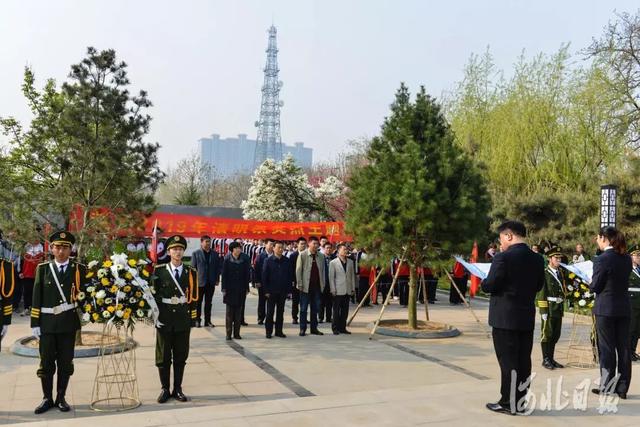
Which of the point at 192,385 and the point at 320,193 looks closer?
the point at 192,385

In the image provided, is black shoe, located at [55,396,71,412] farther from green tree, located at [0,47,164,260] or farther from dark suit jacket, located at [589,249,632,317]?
dark suit jacket, located at [589,249,632,317]

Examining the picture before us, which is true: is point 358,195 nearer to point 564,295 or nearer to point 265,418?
point 564,295

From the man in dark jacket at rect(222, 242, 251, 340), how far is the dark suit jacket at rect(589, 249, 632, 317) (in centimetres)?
564

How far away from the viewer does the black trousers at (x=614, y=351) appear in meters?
6.34

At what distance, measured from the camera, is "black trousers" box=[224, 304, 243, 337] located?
9898mm

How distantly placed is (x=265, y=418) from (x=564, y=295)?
488 centimetres

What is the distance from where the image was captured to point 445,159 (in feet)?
33.0

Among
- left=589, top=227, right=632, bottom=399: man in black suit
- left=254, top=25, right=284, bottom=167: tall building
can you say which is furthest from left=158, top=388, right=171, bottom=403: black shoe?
left=254, top=25, right=284, bottom=167: tall building

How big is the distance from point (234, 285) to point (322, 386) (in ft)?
11.6

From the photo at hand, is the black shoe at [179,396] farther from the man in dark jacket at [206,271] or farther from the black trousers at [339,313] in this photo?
the man in dark jacket at [206,271]

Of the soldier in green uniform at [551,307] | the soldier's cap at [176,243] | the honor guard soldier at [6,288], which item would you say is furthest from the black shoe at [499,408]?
the honor guard soldier at [6,288]

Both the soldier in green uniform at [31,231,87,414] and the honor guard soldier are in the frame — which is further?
the honor guard soldier

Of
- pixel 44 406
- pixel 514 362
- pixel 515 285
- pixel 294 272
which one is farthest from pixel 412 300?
pixel 44 406

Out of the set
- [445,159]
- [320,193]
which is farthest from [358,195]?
[320,193]
